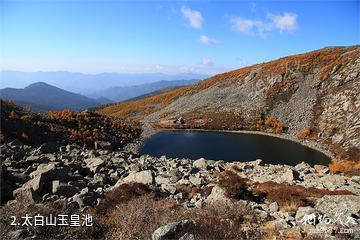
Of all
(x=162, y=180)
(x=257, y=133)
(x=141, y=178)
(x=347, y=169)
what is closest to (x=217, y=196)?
(x=162, y=180)

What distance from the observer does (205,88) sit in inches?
4651

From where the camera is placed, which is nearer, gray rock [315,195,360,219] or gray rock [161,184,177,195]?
gray rock [315,195,360,219]

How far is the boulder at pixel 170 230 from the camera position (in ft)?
40.1

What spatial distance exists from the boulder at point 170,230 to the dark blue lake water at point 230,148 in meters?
41.5

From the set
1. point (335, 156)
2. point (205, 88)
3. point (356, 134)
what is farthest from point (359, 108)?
point (205, 88)

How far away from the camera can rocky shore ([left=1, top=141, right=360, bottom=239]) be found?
1562 cm

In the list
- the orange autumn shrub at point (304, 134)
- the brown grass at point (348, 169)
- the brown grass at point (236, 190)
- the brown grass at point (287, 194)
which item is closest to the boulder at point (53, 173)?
the brown grass at point (236, 190)

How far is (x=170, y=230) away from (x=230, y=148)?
50.7 m

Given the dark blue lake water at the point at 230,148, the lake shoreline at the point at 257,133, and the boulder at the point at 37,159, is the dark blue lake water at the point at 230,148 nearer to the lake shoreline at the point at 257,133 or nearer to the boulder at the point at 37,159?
the lake shoreline at the point at 257,133

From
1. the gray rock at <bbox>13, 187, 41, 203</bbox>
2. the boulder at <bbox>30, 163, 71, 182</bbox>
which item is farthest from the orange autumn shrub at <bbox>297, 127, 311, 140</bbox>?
the gray rock at <bbox>13, 187, 41, 203</bbox>

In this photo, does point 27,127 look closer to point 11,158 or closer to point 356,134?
point 11,158

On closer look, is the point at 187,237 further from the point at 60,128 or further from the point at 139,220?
the point at 60,128

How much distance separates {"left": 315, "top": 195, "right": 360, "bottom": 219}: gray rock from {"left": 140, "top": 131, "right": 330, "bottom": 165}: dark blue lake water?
3636 cm

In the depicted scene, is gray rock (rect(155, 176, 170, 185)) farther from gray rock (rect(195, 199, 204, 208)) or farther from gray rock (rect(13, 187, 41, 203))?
gray rock (rect(13, 187, 41, 203))
